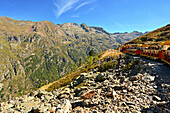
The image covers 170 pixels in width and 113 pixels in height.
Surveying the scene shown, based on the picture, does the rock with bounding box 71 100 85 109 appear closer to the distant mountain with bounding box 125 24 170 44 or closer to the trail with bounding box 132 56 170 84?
the trail with bounding box 132 56 170 84

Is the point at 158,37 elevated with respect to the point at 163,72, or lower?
elevated

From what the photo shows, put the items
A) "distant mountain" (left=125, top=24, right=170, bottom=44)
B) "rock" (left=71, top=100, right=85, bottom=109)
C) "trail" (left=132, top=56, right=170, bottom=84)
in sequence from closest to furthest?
"rock" (left=71, top=100, right=85, bottom=109) < "trail" (left=132, top=56, right=170, bottom=84) < "distant mountain" (left=125, top=24, right=170, bottom=44)

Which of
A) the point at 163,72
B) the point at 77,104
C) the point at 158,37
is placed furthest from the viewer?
the point at 158,37

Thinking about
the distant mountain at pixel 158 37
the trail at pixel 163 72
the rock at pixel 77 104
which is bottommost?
the rock at pixel 77 104

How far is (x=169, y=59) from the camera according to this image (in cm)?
1783

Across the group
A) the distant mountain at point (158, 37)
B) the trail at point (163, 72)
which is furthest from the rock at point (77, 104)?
the distant mountain at point (158, 37)

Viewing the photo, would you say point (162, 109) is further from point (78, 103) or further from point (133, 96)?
point (78, 103)

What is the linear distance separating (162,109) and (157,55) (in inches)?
905

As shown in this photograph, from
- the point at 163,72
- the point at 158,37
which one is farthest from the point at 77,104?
the point at 158,37

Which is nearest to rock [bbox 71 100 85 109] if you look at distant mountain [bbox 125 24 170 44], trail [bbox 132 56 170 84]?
trail [bbox 132 56 170 84]

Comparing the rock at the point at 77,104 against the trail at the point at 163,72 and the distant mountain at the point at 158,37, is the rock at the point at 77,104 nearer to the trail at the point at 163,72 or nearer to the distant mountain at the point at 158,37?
the trail at the point at 163,72

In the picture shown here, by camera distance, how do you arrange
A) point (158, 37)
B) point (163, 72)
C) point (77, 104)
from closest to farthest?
1. point (77, 104)
2. point (163, 72)
3. point (158, 37)

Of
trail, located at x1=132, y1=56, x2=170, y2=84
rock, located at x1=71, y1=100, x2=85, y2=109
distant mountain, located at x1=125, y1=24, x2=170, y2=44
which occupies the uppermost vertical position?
distant mountain, located at x1=125, y1=24, x2=170, y2=44

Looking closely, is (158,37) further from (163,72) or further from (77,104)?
(77,104)
